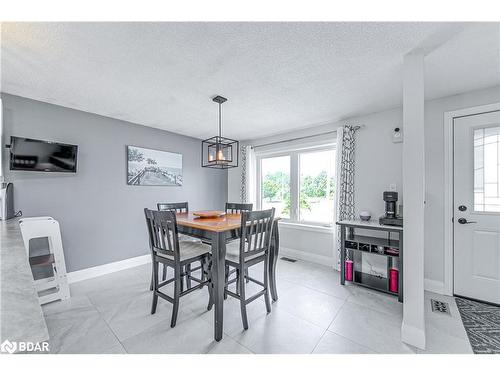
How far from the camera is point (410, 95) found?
5.26 feet

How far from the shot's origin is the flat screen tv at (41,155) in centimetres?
228

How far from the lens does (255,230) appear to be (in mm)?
1912

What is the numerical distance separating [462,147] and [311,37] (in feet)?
7.23

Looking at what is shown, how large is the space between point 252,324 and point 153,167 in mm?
2855

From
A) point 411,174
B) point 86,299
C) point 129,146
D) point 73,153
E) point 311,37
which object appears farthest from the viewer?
point 129,146

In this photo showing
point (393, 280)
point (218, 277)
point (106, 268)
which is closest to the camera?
point (218, 277)

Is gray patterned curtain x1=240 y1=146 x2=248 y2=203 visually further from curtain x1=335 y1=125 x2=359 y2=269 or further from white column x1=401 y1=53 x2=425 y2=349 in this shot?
white column x1=401 y1=53 x2=425 y2=349

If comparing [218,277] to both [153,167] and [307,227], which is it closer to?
[307,227]

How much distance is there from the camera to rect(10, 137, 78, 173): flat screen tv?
228 centimetres

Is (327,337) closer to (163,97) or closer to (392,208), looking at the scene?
(392,208)

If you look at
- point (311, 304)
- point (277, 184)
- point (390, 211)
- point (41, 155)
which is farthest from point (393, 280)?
point (41, 155)

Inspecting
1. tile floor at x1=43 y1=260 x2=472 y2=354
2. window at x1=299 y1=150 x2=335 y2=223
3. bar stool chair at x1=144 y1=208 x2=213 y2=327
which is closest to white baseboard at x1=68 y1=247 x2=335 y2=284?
tile floor at x1=43 y1=260 x2=472 y2=354
